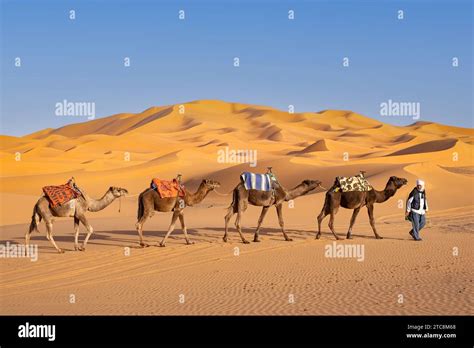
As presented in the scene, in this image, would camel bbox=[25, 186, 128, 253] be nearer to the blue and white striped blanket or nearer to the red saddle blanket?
the red saddle blanket

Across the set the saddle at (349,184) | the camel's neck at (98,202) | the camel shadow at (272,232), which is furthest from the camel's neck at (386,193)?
the camel's neck at (98,202)

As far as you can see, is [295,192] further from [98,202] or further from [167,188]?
[98,202]

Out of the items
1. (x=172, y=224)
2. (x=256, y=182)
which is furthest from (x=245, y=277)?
(x=256, y=182)

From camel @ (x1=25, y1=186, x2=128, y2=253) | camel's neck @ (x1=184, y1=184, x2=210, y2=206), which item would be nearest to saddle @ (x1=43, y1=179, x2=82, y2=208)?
camel @ (x1=25, y1=186, x2=128, y2=253)

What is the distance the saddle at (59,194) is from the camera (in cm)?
1563

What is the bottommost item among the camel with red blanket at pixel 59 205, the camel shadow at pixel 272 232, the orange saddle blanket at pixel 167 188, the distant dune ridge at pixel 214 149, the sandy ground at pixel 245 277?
the sandy ground at pixel 245 277

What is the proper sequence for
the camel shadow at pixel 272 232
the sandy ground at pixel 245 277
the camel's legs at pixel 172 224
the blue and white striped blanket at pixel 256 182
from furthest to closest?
the camel shadow at pixel 272 232 < the blue and white striped blanket at pixel 256 182 < the camel's legs at pixel 172 224 < the sandy ground at pixel 245 277

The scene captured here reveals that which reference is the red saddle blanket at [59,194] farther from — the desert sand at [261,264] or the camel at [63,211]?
the desert sand at [261,264]

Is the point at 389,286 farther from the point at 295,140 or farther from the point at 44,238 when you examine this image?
the point at 295,140

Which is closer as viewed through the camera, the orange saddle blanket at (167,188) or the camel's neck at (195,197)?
the orange saddle blanket at (167,188)

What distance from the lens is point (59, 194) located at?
1576cm

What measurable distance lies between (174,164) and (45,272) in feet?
129

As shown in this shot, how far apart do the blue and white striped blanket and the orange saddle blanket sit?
1776mm
